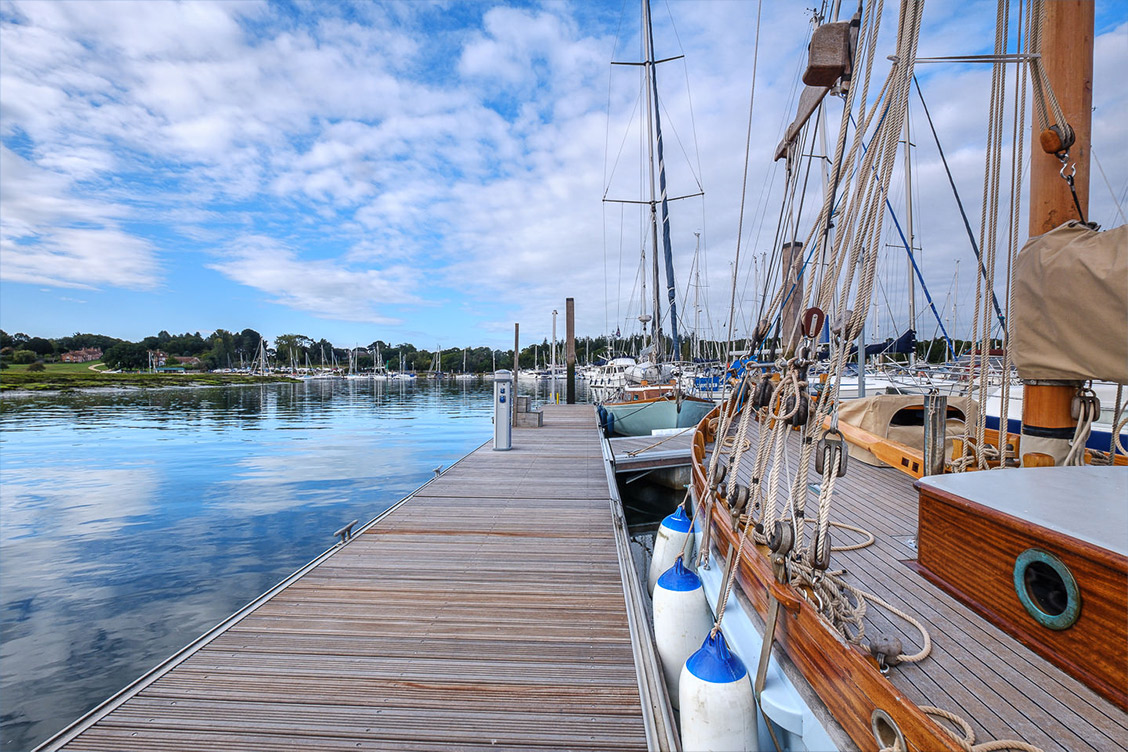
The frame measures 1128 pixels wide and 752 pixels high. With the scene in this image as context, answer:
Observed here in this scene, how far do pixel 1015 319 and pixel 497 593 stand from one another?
3.56 metres

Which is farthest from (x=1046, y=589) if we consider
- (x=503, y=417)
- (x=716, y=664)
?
(x=503, y=417)

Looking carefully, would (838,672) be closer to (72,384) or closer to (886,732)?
(886,732)

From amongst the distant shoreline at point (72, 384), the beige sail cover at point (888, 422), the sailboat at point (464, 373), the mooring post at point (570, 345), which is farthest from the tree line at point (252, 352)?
the beige sail cover at point (888, 422)

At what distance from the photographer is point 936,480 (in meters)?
2.30

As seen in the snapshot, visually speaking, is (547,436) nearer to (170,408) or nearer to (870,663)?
(870,663)

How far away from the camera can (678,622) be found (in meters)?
3.07

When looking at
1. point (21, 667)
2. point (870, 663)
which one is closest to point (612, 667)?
point (870, 663)

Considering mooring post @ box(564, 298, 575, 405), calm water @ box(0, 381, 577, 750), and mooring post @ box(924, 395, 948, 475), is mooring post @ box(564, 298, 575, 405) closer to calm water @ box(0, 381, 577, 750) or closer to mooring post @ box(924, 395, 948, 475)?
calm water @ box(0, 381, 577, 750)

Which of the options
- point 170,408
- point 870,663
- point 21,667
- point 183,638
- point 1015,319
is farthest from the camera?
point 170,408

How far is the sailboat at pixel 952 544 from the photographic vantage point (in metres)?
1.60

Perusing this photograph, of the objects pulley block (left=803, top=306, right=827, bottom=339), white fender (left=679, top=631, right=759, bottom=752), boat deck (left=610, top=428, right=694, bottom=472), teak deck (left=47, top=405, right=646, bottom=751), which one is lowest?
teak deck (left=47, top=405, right=646, bottom=751)

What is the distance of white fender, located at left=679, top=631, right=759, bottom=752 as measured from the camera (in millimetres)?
2111

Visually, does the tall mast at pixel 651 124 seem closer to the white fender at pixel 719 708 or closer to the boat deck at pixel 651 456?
the boat deck at pixel 651 456

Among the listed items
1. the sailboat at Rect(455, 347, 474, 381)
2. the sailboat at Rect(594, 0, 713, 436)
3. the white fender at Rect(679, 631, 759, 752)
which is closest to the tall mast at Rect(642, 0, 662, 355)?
the sailboat at Rect(594, 0, 713, 436)
